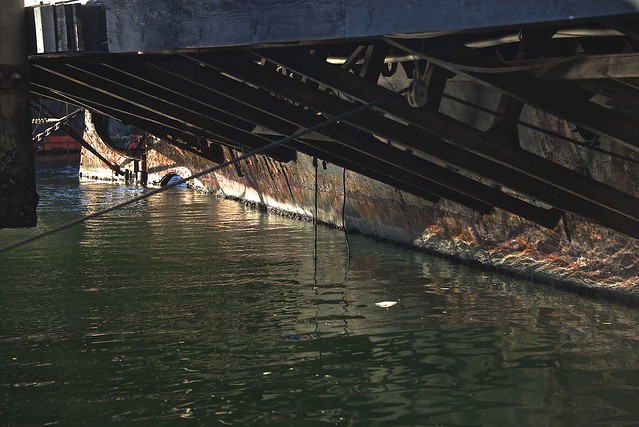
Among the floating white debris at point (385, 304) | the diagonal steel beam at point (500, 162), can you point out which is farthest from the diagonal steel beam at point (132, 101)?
the floating white debris at point (385, 304)

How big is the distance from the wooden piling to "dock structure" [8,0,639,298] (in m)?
0.24

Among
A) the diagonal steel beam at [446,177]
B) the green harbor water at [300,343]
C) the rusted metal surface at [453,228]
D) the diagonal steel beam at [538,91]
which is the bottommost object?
the green harbor water at [300,343]

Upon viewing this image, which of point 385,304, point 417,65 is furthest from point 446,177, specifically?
point 417,65

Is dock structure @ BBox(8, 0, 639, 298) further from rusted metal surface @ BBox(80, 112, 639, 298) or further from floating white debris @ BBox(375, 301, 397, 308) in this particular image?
floating white debris @ BBox(375, 301, 397, 308)

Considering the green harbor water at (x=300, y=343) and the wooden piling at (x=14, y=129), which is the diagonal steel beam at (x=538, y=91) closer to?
the green harbor water at (x=300, y=343)

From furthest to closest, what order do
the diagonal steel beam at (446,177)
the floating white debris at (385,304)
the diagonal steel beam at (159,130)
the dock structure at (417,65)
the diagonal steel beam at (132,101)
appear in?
the diagonal steel beam at (159,130) → the diagonal steel beam at (132,101) → the diagonal steel beam at (446,177) → the floating white debris at (385,304) → the dock structure at (417,65)

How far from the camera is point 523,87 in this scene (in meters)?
8.32

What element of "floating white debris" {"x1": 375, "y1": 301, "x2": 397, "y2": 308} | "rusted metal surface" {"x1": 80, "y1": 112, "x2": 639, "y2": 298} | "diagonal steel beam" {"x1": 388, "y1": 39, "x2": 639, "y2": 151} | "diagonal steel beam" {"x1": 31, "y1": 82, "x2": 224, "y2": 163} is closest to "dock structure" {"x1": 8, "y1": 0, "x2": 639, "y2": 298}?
"diagonal steel beam" {"x1": 388, "y1": 39, "x2": 639, "y2": 151}

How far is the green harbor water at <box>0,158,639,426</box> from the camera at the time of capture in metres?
8.20

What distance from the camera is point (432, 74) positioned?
10438 millimetres

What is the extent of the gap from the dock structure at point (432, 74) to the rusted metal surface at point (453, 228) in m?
0.16

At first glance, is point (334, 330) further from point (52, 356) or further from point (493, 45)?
point (493, 45)

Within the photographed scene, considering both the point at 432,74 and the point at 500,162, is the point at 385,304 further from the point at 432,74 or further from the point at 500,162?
the point at 432,74

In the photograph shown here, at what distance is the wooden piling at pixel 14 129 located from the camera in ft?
31.0
